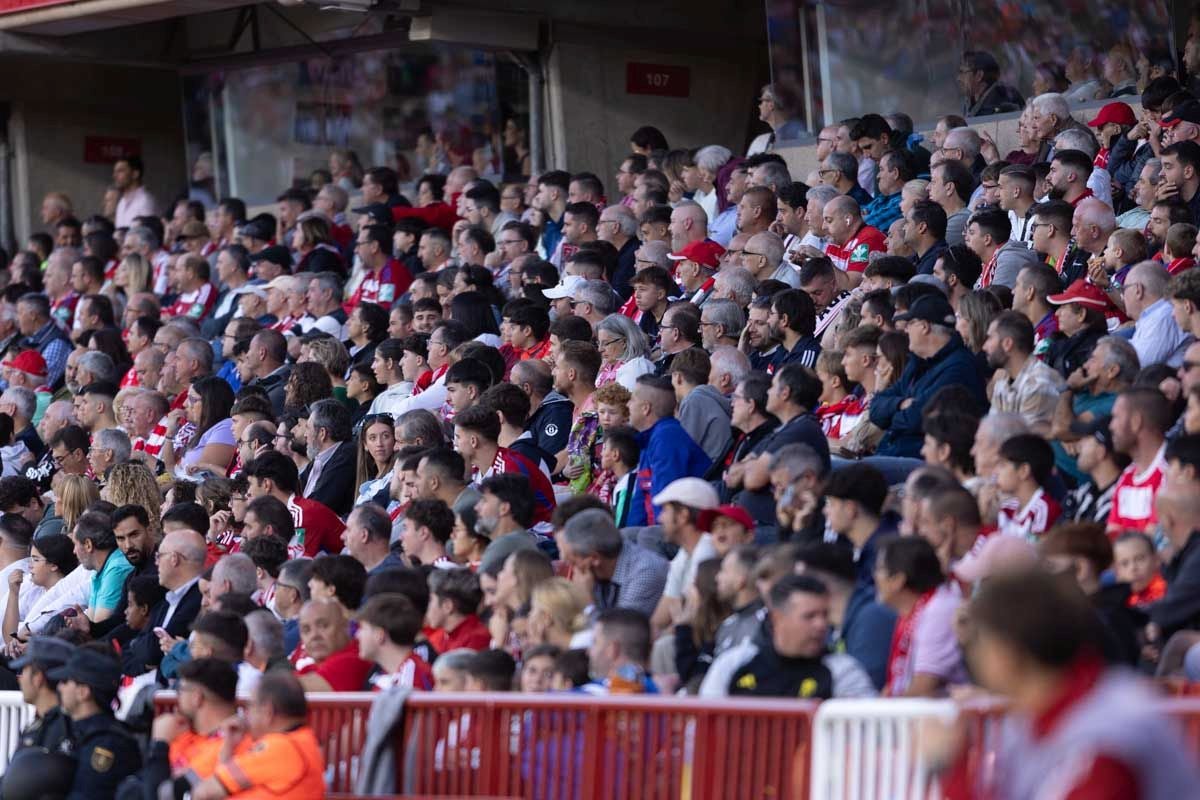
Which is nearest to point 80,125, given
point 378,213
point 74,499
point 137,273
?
point 137,273

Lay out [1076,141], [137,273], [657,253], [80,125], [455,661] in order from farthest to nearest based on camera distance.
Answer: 1. [80,125]
2. [137,273]
3. [657,253]
4. [1076,141]
5. [455,661]

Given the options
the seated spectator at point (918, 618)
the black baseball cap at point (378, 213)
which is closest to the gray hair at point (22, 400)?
the black baseball cap at point (378, 213)

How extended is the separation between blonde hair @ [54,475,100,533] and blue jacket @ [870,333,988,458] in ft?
15.9

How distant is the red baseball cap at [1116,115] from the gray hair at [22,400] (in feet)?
25.1

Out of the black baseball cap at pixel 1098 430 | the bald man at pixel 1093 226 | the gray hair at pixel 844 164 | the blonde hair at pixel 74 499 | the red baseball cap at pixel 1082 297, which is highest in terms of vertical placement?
the gray hair at pixel 844 164

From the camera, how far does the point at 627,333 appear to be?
11.6m

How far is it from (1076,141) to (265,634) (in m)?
6.30

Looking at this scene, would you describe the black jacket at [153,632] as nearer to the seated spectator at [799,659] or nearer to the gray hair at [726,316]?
the gray hair at [726,316]

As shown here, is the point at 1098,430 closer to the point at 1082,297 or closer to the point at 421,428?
the point at 1082,297

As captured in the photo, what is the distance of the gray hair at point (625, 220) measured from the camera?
47.1 feet

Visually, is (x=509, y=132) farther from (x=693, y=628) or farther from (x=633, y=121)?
(x=693, y=628)

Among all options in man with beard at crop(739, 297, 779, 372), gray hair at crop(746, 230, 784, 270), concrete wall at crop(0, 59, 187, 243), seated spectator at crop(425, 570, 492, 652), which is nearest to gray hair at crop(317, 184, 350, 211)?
concrete wall at crop(0, 59, 187, 243)

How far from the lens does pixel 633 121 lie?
1995cm

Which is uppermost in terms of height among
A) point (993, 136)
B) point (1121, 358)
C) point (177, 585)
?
point (993, 136)
